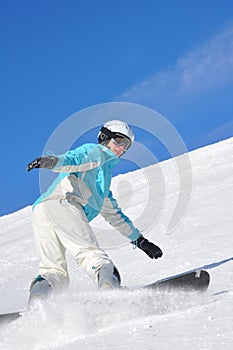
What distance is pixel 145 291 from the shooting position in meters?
4.96

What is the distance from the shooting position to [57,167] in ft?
15.6

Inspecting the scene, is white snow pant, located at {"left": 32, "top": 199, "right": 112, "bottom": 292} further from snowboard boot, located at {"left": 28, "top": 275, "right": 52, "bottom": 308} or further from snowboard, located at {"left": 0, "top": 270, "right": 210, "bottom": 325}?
snowboard, located at {"left": 0, "top": 270, "right": 210, "bottom": 325}

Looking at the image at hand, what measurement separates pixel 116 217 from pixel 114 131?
105cm

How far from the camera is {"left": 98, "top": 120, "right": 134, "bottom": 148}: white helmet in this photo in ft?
17.6

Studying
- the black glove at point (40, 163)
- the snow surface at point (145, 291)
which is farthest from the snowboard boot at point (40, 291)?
the black glove at point (40, 163)

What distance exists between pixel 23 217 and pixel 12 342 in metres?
15.2

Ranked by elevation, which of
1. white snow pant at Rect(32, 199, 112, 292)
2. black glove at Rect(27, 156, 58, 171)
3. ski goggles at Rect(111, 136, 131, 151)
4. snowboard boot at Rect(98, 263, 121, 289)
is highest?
ski goggles at Rect(111, 136, 131, 151)

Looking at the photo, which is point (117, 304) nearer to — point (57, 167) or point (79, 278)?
point (57, 167)

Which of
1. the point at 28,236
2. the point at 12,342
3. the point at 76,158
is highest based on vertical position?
the point at 28,236

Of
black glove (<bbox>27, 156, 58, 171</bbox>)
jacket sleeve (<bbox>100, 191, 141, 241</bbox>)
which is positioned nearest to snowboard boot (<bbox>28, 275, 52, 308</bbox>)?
black glove (<bbox>27, 156, 58, 171</bbox>)

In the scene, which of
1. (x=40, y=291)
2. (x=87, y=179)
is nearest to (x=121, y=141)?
(x=87, y=179)

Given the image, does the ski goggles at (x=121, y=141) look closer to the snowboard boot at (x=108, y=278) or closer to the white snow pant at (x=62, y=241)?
the white snow pant at (x=62, y=241)

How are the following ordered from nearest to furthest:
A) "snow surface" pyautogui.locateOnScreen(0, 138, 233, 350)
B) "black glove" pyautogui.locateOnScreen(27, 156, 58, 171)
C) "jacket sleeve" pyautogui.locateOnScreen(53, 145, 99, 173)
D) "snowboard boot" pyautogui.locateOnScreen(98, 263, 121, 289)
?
"snow surface" pyautogui.locateOnScreen(0, 138, 233, 350), "black glove" pyautogui.locateOnScreen(27, 156, 58, 171), "snowboard boot" pyautogui.locateOnScreen(98, 263, 121, 289), "jacket sleeve" pyautogui.locateOnScreen(53, 145, 99, 173)

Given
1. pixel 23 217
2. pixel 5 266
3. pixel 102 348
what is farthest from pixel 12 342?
pixel 23 217
